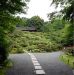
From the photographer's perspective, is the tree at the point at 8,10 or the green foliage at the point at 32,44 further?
the green foliage at the point at 32,44

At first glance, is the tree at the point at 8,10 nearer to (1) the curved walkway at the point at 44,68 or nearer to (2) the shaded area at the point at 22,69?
(2) the shaded area at the point at 22,69

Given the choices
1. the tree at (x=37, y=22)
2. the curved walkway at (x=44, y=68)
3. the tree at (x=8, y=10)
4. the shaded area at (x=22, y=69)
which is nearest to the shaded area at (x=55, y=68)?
the curved walkway at (x=44, y=68)

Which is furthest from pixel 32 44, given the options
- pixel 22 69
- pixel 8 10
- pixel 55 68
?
pixel 22 69

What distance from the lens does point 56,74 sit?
45.9ft

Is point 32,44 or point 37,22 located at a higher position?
point 37,22

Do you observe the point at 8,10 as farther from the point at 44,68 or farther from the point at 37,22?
the point at 37,22

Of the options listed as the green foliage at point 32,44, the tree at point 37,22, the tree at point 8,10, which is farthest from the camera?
the tree at point 37,22

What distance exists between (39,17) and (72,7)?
59.3 metres

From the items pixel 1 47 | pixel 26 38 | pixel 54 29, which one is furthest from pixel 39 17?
pixel 1 47

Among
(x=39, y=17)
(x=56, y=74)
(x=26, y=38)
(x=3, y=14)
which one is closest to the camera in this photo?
(x=56, y=74)

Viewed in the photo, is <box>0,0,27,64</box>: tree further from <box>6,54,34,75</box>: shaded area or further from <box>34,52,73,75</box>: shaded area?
<box>34,52,73,75</box>: shaded area

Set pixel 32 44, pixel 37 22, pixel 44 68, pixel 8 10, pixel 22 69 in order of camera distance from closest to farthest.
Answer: pixel 22 69 → pixel 44 68 → pixel 8 10 → pixel 32 44 → pixel 37 22

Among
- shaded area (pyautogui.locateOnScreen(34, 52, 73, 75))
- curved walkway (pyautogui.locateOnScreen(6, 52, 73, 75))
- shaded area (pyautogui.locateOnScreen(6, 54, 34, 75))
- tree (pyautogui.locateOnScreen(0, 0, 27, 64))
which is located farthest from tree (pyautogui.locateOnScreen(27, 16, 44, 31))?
tree (pyautogui.locateOnScreen(0, 0, 27, 64))

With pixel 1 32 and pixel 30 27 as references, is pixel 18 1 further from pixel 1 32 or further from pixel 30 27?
pixel 30 27
